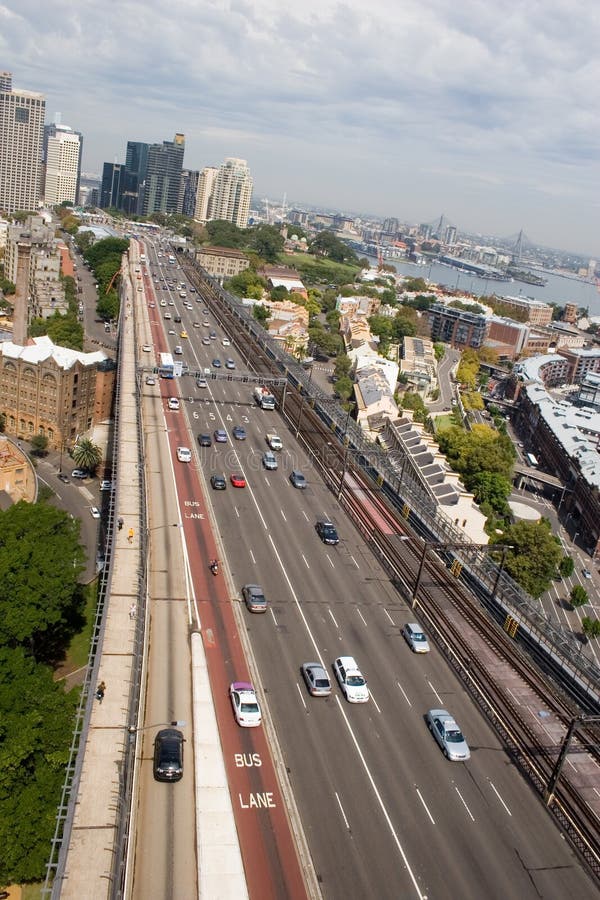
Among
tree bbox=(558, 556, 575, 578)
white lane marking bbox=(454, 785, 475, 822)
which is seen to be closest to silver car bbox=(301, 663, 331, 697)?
white lane marking bbox=(454, 785, 475, 822)

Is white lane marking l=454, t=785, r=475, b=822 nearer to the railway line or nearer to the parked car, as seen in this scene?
the railway line

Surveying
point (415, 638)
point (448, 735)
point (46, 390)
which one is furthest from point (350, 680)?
point (46, 390)

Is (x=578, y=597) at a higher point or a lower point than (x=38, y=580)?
lower

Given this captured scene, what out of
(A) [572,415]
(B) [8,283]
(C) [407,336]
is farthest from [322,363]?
(B) [8,283]

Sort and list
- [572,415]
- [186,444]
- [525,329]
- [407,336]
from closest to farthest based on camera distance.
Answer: [186,444]
[572,415]
[407,336]
[525,329]

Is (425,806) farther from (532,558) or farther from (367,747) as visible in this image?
(532,558)

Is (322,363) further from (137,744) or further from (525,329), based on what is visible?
(137,744)

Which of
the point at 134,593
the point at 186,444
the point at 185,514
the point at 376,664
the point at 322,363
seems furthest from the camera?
the point at 322,363
